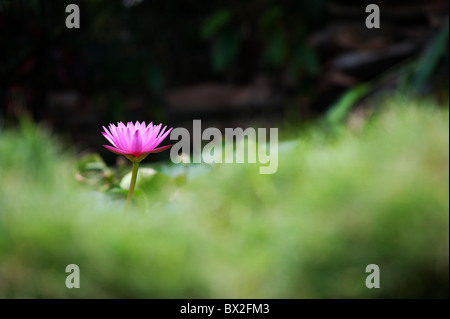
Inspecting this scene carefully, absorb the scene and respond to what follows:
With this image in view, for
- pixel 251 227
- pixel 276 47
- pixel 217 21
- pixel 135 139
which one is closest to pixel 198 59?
pixel 217 21

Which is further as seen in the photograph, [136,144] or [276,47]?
[276,47]

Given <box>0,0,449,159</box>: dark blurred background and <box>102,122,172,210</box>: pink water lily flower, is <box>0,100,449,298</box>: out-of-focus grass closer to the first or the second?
→ <box>102,122,172,210</box>: pink water lily flower

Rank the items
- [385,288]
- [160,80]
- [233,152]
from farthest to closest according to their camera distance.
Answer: [160,80] < [233,152] < [385,288]

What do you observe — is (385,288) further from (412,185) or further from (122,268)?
(122,268)

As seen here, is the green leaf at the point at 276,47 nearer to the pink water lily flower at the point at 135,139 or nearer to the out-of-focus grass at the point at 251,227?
the out-of-focus grass at the point at 251,227

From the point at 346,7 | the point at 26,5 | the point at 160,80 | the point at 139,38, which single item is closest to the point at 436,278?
the point at 26,5

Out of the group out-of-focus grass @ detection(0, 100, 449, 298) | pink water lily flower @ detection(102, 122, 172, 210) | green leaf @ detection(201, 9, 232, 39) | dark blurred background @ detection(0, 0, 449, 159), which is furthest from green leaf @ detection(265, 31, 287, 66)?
pink water lily flower @ detection(102, 122, 172, 210)

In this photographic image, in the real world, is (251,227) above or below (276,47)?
below

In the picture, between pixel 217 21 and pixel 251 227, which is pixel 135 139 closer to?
pixel 251 227
